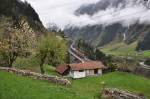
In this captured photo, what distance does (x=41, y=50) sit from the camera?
336 feet

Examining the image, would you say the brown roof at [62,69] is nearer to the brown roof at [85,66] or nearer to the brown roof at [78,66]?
the brown roof at [78,66]

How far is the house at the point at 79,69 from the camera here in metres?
134

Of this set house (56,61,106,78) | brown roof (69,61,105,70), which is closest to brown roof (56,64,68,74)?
house (56,61,106,78)

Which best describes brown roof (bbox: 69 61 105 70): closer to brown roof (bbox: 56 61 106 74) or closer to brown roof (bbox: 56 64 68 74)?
brown roof (bbox: 56 61 106 74)

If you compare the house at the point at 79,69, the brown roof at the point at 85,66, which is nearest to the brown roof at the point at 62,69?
the house at the point at 79,69

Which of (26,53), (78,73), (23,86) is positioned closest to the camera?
(23,86)

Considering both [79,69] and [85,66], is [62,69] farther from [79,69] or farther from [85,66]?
[85,66]

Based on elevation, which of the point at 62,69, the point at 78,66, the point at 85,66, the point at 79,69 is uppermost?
the point at 78,66

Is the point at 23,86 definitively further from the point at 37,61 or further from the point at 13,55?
the point at 37,61

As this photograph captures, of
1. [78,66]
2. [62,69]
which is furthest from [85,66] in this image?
[62,69]

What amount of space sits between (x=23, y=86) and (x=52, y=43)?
68850 millimetres

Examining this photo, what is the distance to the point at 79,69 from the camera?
136 m

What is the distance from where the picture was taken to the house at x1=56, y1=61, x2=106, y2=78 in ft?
439

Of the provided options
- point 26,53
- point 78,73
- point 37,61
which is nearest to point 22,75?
point 26,53
